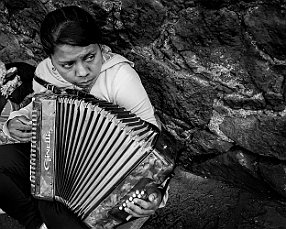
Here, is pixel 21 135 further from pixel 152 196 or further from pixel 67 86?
pixel 152 196

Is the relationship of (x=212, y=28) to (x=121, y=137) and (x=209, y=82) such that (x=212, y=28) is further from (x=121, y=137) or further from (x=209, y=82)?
(x=121, y=137)

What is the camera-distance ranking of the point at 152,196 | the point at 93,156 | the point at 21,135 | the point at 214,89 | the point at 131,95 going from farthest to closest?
the point at 214,89 → the point at 21,135 → the point at 131,95 → the point at 93,156 → the point at 152,196

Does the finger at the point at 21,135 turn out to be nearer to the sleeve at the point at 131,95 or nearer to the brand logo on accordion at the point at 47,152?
the brand logo on accordion at the point at 47,152

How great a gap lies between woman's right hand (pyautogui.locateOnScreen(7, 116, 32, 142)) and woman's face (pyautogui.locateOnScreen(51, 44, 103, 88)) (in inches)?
13.6

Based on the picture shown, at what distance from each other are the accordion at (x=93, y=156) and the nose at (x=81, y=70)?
0.68ft

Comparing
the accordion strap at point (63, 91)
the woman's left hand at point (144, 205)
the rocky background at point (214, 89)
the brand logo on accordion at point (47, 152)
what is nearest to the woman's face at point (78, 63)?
the accordion strap at point (63, 91)

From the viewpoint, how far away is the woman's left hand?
2.62 m

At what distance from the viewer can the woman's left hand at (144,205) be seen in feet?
8.59

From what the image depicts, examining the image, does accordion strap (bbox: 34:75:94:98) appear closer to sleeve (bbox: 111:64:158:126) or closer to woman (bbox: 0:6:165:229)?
woman (bbox: 0:6:165:229)

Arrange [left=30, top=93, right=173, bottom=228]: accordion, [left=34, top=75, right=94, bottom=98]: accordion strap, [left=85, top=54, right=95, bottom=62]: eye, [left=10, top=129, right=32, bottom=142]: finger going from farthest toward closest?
[left=10, top=129, right=32, bottom=142]: finger, [left=85, top=54, right=95, bottom=62]: eye, [left=34, top=75, right=94, bottom=98]: accordion strap, [left=30, top=93, right=173, bottom=228]: accordion

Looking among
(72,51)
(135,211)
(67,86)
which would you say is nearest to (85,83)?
(67,86)

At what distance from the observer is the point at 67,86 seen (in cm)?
301

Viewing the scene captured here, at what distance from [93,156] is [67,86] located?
46cm

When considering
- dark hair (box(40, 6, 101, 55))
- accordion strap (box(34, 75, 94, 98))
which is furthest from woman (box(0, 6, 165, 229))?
accordion strap (box(34, 75, 94, 98))
